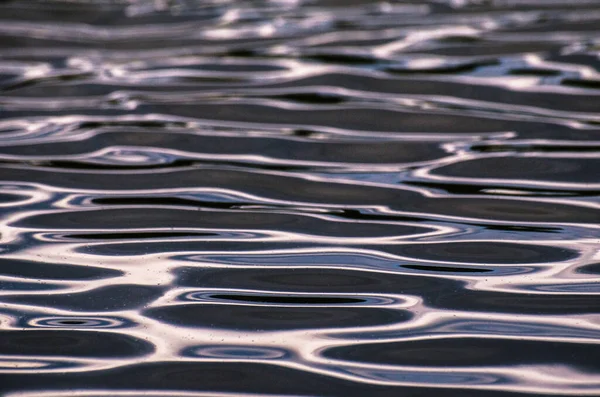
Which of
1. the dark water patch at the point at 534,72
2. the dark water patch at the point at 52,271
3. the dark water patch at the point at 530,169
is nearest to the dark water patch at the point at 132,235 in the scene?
the dark water patch at the point at 52,271

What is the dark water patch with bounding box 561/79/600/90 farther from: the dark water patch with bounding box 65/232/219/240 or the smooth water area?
the dark water patch with bounding box 65/232/219/240

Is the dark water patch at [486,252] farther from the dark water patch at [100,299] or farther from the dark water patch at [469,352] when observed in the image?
the dark water patch at [100,299]

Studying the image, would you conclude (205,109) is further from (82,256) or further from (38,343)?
(38,343)

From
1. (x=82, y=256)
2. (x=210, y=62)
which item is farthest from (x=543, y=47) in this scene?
(x=82, y=256)

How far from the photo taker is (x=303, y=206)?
2203mm

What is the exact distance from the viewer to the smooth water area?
1.50m

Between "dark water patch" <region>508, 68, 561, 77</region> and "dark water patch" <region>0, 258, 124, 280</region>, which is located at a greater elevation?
"dark water patch" <region>508, 68, 561, 77</region>

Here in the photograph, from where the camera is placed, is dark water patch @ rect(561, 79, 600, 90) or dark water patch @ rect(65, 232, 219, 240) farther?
dark water patch @ rect(561, 79, 600, 90)

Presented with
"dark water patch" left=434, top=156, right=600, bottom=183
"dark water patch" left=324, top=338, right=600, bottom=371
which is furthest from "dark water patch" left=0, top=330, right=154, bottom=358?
"dark water patch" left=434, top=156, right=600, bottom=183

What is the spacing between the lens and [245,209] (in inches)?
86.1

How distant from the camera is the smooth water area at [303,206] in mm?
1501

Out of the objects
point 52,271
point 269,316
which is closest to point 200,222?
point 52,271

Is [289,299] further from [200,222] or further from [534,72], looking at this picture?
[534,72]

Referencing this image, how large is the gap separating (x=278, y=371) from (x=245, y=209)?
0.79m
